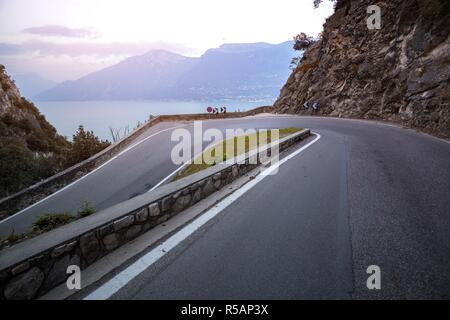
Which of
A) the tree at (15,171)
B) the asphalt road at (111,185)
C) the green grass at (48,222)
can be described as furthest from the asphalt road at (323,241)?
the tree at (15,171)

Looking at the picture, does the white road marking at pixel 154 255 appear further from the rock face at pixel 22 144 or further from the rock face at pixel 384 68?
the rock face at pixel 22 144

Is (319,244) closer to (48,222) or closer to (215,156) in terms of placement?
(48,222)

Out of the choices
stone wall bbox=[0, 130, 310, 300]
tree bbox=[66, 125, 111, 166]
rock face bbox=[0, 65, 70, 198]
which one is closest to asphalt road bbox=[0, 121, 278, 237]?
tree bbox=[66, 125, 111, 166]

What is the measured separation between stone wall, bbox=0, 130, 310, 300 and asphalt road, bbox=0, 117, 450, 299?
75cm

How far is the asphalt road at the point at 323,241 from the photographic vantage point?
3.03 m

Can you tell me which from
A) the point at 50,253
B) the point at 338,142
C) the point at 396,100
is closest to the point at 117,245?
the point at 50,253

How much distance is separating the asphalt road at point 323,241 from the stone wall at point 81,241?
2.45 ft

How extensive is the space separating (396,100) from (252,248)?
21711 millimetres

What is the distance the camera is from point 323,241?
3984 mm

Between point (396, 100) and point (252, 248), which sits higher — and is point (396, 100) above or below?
above

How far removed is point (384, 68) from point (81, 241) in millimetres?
26117

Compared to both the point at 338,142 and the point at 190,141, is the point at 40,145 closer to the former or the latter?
the point at 190,141

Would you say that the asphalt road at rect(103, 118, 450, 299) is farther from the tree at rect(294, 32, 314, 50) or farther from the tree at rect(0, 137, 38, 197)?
the tree at rect(294, 32, 314, 50)

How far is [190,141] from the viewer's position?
17.9 m
